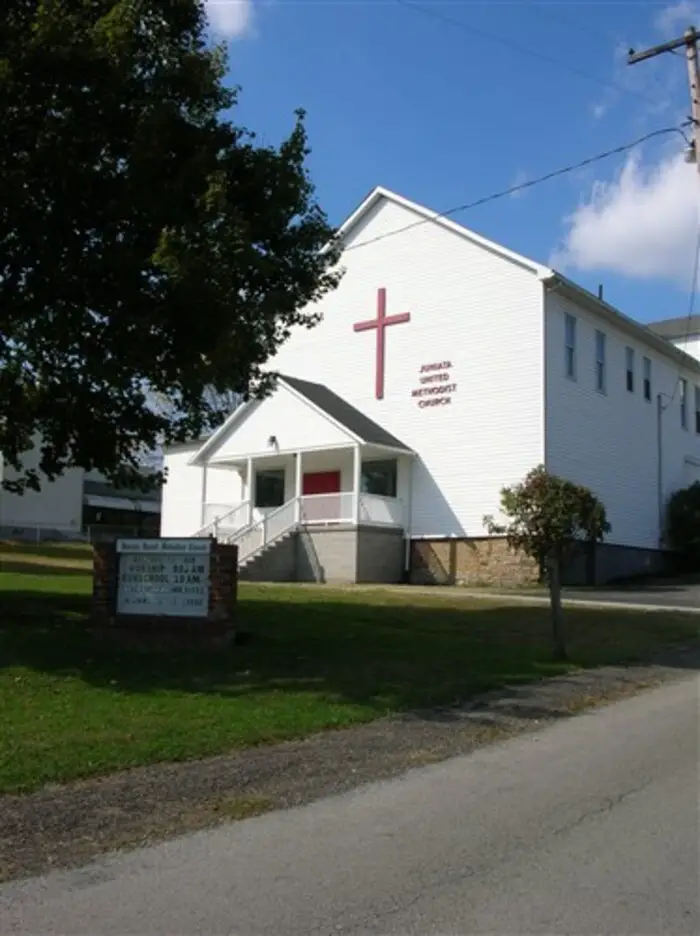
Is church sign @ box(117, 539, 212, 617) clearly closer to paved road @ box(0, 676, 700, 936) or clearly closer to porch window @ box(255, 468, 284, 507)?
paved road @ box(0, 676, 700, 936)

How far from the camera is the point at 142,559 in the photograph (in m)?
13.1

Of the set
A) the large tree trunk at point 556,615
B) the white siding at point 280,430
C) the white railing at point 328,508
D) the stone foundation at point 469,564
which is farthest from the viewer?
the white siding at point 280,430

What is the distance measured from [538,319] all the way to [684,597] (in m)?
8.83

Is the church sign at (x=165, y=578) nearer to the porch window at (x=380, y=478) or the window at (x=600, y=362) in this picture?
the porch window at (x=380, y=478)

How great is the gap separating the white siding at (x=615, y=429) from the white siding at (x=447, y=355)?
91 cm

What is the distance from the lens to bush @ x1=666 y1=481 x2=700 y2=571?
35.2 meters

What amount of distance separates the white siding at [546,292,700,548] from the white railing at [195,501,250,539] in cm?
1102

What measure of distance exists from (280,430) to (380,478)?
3599 millimetres

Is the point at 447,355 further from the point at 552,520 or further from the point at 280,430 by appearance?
the point at 552,520

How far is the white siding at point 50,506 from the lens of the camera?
57.6m

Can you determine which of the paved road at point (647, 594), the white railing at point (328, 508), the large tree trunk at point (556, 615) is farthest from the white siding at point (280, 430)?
the large tree trunk at point (556, 615)

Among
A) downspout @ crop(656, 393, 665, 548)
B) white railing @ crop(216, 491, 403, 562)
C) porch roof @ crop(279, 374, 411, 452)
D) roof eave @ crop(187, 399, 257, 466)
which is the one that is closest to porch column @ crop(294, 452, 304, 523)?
white railing @ crop(216, 491, 403, 562)

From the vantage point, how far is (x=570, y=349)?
1200 inches

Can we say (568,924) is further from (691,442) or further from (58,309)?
(691,442)
